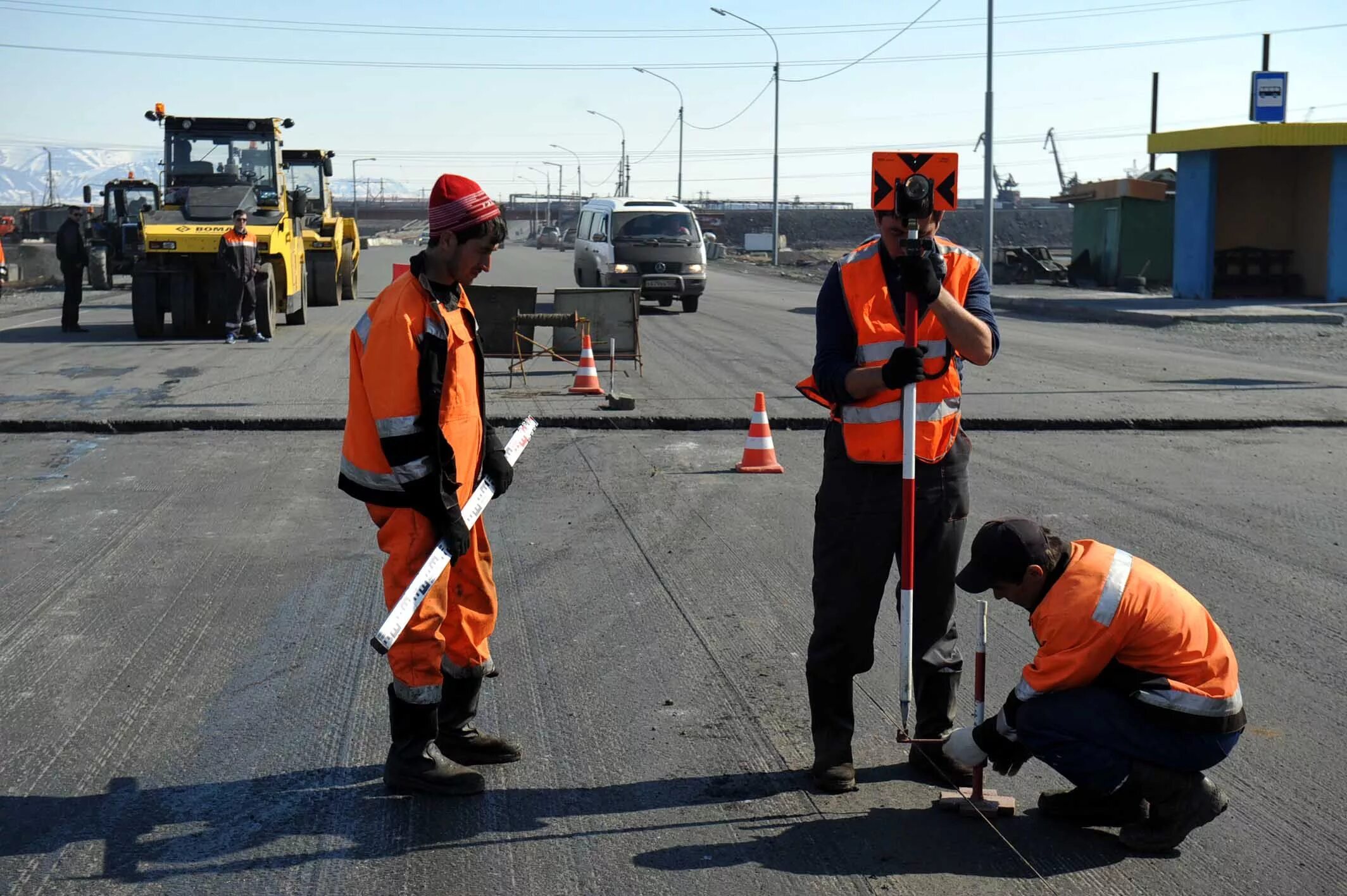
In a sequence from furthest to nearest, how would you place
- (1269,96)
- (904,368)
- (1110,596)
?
(1269,96)
(904,368)
(1110,596)

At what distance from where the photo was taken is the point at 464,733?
15.0 feet

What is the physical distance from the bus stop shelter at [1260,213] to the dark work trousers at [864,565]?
2710cm

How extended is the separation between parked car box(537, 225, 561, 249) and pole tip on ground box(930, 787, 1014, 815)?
86.1 m

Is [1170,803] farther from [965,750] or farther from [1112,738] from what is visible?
[965,750]

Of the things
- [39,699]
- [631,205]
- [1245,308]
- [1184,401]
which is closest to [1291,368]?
[1184,401]

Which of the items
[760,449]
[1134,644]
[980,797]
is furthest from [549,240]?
[1134,644]

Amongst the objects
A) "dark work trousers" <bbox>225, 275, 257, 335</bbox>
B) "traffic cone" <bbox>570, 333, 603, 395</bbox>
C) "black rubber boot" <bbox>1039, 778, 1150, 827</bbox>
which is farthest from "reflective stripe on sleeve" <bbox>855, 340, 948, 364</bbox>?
"dark work trousers" <bbox>225, 275, 257, 335</bbox>

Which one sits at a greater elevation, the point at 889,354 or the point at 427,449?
the point at 889,354

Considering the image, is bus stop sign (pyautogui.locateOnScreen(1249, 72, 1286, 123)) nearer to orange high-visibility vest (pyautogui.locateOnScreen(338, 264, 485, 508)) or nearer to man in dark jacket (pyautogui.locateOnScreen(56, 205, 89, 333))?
man in dark jacket (pyautogui.locateOnScreen(56, 205, 89, 333))

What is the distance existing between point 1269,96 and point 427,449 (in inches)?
1202

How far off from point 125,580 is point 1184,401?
33.7ft

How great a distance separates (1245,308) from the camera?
1038 inches

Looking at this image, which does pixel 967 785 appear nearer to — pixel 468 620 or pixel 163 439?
pixel 468 620

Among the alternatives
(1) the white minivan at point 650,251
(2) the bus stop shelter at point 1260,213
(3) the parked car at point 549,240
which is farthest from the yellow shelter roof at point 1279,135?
(3) the parked car at point 549,240
